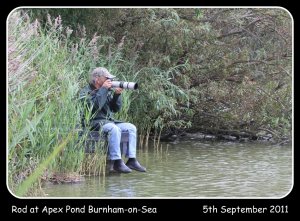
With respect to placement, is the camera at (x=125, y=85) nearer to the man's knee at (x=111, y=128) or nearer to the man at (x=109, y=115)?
the man at (x=109, y=115)

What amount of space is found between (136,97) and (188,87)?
140 cm

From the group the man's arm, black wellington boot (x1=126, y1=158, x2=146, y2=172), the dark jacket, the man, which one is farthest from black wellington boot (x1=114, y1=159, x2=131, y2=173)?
the man's arm

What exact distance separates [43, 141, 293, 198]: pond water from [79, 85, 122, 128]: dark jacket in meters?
0.72

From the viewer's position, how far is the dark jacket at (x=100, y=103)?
8.47 meters

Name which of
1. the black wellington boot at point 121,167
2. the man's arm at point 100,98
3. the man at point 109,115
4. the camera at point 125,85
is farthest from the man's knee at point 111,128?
the camera at point 125,85

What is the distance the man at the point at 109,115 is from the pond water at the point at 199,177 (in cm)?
19

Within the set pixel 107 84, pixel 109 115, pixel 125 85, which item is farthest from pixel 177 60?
pixel 125 85

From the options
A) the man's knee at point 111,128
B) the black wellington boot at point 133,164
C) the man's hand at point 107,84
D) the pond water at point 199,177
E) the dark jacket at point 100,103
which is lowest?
the pond water at point 199,177

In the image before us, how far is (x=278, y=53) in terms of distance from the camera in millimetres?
12992

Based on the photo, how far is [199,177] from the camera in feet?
28.3

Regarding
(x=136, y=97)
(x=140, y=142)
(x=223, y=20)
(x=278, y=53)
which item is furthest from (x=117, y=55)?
(x=278, y=53)

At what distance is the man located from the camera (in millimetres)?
8352

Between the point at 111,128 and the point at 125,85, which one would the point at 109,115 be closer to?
the point at 111,128

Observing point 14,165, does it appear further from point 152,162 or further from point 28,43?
point 152,162
